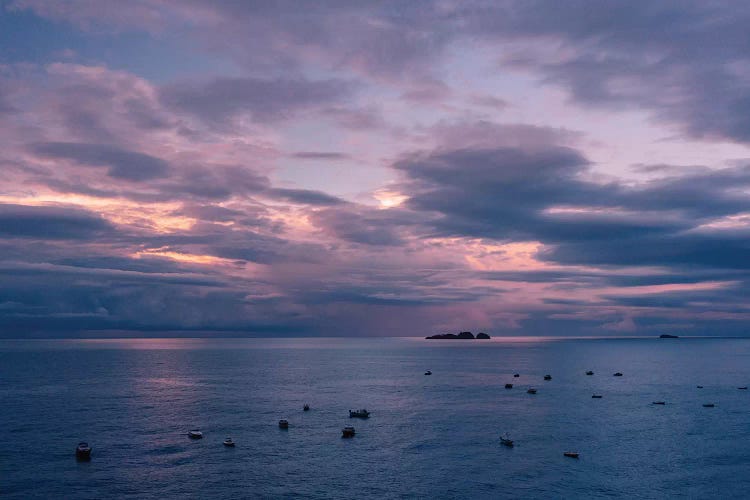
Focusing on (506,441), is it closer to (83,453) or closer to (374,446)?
(374,446)

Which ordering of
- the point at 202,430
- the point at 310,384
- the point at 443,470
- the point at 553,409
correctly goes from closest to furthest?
the point at 443,470 → the point at 202,430 → the point at 553,409 → the point at 310,384

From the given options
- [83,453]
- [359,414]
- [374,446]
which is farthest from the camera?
[359,414]

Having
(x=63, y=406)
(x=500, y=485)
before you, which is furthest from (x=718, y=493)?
(x=63, y=406)

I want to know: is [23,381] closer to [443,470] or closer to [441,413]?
[441,413]

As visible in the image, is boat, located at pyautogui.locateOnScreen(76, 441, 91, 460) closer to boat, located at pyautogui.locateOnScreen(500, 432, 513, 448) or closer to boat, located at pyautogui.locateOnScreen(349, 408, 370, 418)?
boat, located at pyautogui.locateOnScreen(349, 408, 370, 418)

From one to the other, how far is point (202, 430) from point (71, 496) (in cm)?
3854

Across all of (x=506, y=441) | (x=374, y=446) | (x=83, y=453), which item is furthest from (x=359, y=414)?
(x=83, y=453)

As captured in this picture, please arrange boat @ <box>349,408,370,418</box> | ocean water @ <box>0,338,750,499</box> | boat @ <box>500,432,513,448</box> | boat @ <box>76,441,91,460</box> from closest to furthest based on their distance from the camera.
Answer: ocean water @ <box>0,338,750,499</box> < boat @ <box>76,441,91,460</box> < boat @ <box>500,432,513,448</box> < boat @ <box>349,408,370,418</box>

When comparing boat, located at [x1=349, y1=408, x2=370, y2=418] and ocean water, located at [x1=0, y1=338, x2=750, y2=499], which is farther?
boat, located at [x1=349, y1=408, x2=370, y2=418]

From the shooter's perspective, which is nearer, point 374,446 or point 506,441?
point 506,441

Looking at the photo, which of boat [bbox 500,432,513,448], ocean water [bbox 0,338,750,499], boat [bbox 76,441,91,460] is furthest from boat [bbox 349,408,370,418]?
boat [bbox 76,441,91,460]

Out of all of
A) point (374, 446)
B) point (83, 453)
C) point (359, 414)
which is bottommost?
point (374, 446)

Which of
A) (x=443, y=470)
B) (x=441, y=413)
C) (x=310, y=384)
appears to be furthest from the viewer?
(x=310, y=384)

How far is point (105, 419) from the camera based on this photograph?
4734 inches
